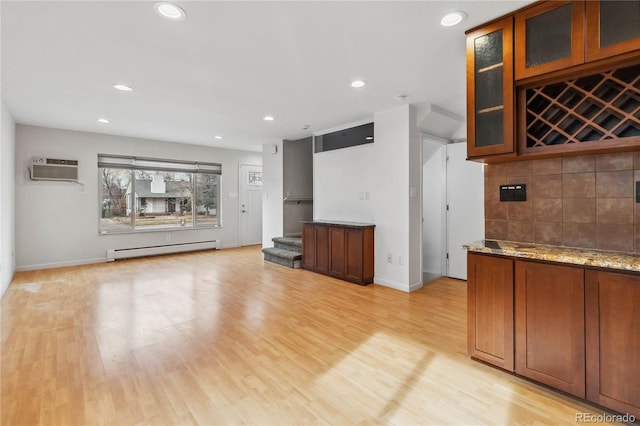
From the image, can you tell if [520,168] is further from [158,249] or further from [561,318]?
[158,249]

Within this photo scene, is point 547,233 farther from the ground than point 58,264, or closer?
farther from the ground

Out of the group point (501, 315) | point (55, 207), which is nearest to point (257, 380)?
point (501, 315)

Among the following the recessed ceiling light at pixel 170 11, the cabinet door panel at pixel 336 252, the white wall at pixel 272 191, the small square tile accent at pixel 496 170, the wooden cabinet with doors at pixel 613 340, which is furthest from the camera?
the white wall at pixel 272 191

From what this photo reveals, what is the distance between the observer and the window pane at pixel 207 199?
761 cm

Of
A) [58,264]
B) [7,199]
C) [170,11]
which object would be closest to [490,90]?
[170,11]

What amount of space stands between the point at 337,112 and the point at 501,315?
137 inches

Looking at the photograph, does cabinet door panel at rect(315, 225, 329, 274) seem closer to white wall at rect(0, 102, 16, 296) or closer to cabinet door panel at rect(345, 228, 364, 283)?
cabinet door panel at rect(345, 228, 364, 283)

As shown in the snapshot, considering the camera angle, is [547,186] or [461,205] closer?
[547,186]

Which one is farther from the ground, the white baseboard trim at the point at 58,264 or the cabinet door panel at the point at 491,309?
the cabinet door panel at the point at 491,309

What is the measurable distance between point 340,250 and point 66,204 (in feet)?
17.6

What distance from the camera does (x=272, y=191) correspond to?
679 centimetres

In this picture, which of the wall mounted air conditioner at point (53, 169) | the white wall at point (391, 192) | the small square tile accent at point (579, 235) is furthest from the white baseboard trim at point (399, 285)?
the wall mounted air conditioner at point (53, 169)

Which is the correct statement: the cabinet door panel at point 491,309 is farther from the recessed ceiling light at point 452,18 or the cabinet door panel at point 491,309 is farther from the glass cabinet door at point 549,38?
the recessed ceiling light at point 452,18

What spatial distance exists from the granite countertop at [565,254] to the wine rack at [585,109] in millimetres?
719
